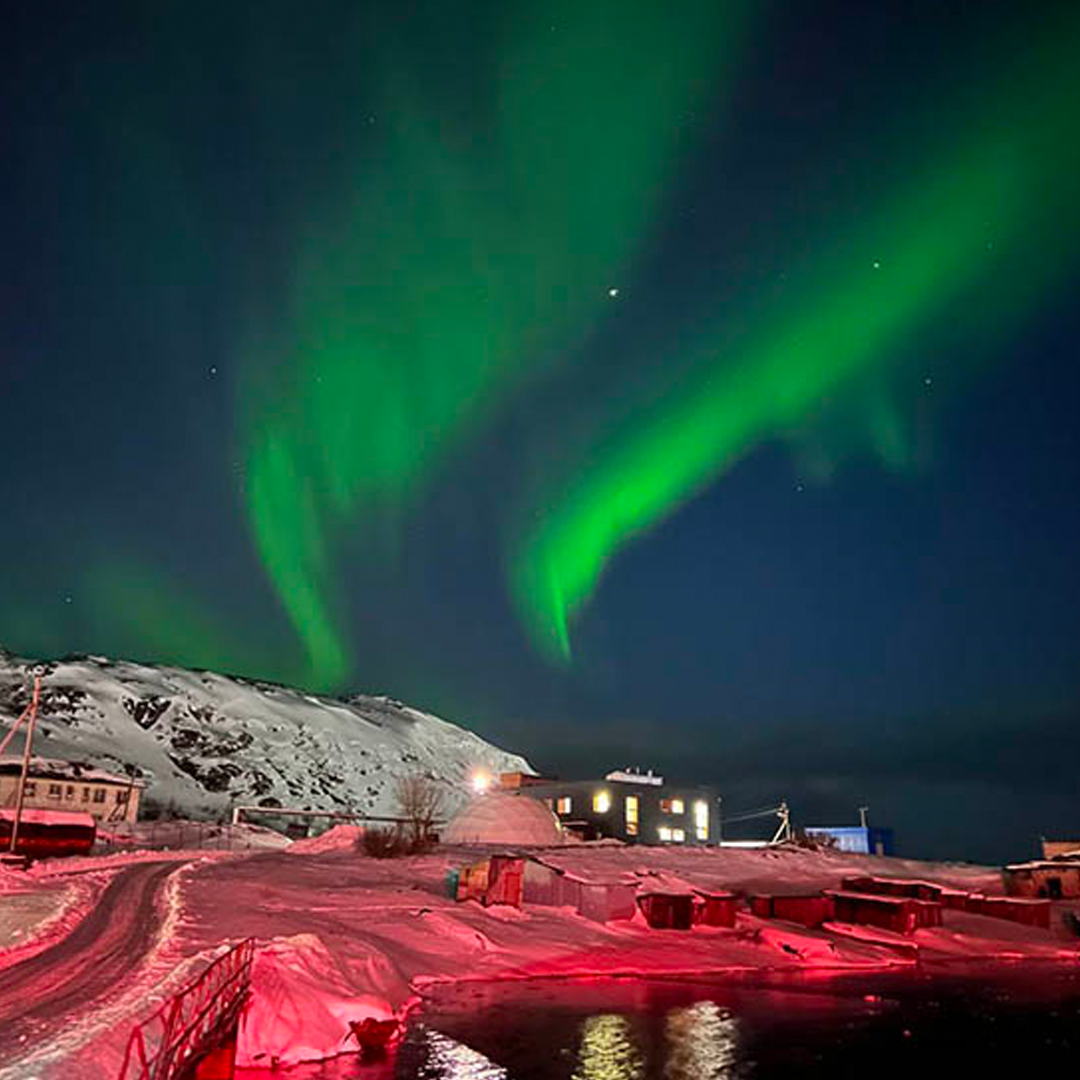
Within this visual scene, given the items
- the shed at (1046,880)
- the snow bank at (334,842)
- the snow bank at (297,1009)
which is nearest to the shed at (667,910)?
the snow bank at (297,1009)

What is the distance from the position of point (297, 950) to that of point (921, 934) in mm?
45327

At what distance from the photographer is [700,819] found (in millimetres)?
107500

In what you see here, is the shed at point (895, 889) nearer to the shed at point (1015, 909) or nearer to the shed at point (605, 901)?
the shed at point (1015, 909)

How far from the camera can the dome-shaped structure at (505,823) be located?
82.6 m

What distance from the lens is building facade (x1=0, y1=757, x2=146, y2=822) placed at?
8338 centimetres

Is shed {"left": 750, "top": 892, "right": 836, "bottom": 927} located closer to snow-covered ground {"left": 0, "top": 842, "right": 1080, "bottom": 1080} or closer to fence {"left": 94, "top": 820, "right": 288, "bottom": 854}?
snow-covered ground {"left": 0, "top": 842, "right": 1080, "bottom": 1080}

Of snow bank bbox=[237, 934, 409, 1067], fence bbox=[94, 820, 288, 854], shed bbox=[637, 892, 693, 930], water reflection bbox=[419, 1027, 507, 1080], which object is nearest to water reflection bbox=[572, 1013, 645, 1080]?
water reflection bbox=[419, 1027, 507, 1080]

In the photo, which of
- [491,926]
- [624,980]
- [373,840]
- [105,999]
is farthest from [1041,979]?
[373,840]

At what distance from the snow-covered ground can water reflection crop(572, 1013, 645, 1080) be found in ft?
20.0

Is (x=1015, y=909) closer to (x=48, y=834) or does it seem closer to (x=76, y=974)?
(x=76, y=974)

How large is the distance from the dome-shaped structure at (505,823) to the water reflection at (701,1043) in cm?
5013

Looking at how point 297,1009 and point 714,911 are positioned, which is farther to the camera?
point 714,911

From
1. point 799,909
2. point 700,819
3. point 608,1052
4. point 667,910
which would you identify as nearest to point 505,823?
point 799,909

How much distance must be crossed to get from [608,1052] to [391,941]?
18.0 m
